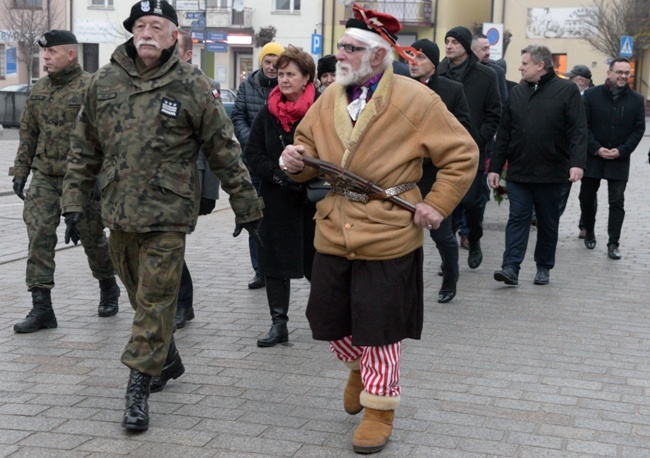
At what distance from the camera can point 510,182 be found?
8.98m

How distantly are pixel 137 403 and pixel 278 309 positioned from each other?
1.86 m

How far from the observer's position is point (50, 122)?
22.3 ft

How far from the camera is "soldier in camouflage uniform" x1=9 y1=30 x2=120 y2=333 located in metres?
6.79

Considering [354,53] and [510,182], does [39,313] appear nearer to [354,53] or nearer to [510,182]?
[354,53]

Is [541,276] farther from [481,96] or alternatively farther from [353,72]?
[353,72]

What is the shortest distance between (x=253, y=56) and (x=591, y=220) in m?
43.4

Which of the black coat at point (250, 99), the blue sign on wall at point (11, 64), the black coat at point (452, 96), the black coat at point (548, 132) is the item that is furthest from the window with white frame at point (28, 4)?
the black coat at point (452, 96)

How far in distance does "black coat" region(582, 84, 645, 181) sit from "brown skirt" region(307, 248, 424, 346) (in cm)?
635

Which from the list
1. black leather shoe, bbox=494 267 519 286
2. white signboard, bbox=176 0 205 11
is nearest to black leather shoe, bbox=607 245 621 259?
black leather shoe, bbox=494 267 519 286

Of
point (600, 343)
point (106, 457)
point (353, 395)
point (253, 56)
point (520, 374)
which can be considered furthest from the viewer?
point (253, 56)

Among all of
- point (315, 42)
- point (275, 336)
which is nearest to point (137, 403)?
point (275, 336)

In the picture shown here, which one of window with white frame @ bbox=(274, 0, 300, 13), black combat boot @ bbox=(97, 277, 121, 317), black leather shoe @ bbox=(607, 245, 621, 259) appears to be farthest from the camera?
window with white frame @ bbox=(274, 0, 300, 13)

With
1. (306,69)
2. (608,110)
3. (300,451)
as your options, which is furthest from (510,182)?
(300,451)

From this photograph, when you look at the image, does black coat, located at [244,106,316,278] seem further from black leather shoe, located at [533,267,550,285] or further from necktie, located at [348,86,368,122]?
black leather shoe, located at [533,267,550,285]
